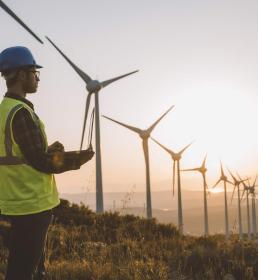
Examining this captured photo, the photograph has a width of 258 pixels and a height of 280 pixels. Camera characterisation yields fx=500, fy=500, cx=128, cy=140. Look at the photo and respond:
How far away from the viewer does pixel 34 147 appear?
309cm

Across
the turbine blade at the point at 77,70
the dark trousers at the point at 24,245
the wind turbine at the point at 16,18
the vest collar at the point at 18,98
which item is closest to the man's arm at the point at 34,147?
the vest collar at the point at 18,98

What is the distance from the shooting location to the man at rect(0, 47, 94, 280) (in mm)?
3082

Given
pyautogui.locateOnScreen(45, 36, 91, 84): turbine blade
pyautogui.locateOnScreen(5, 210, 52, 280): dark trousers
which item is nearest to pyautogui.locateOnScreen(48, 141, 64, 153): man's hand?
pyautogui.locateOnScreen(5, 210, 52, 280): dark trousers

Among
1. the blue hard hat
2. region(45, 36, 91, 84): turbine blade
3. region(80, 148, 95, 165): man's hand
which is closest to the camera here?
region(80, 148, 95, 165): man's hand

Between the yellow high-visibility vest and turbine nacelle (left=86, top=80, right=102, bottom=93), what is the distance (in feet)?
87.6

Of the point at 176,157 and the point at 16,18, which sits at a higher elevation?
the point at 16,18

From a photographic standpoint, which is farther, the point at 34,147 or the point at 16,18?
the point at 16,18

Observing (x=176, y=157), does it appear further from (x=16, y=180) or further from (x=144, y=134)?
(x=16, y=180)

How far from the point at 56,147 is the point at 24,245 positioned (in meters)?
0.74

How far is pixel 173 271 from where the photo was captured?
26.1 feet

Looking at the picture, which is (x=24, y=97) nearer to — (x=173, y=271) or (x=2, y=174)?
(x=2, y=174)

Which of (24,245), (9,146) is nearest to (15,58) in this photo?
(9,146)

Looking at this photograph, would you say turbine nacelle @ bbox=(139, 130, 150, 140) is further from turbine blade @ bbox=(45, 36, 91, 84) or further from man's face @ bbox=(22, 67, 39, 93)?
man's face @ bbox=(22, 67, 39, 93)

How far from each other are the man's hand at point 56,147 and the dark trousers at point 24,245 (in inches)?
18.3
